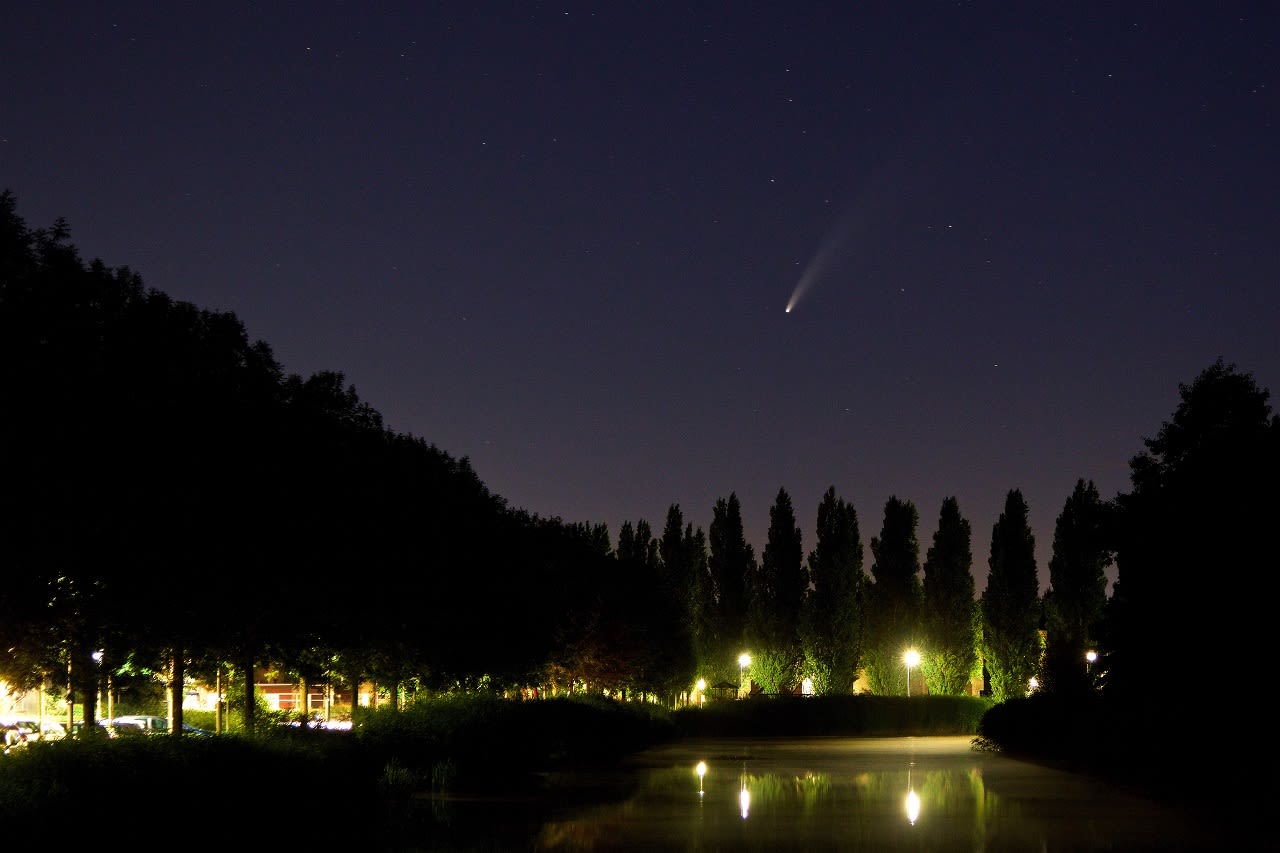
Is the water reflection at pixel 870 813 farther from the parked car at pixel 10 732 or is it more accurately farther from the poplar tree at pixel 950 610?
the poplar tree at pixel 950 610

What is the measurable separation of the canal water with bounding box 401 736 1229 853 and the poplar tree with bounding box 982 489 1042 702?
149ft

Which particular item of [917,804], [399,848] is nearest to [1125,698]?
[917,804]

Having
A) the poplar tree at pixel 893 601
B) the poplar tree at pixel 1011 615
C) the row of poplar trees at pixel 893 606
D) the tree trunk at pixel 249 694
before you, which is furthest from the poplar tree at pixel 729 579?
the tree trunk at pixel 249 694

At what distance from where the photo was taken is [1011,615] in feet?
289

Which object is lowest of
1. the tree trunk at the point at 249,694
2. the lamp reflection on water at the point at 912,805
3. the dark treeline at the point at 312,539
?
the lamp reflection on water at the point at 912,805

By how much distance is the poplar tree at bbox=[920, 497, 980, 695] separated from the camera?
8769 cm

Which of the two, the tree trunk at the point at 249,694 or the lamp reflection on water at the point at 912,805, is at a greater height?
the tree trunk at the point at 249,694

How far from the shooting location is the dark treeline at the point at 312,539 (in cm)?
1995

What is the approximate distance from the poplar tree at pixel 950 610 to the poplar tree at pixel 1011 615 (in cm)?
106

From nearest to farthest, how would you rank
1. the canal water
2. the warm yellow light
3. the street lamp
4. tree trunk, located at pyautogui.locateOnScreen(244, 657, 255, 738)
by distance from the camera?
1. the canal water
2. the warm yellow light
3. tree trunk, located at pyautogui.locateOnScreen(244, 657, 255, 738)
4. the street lamp

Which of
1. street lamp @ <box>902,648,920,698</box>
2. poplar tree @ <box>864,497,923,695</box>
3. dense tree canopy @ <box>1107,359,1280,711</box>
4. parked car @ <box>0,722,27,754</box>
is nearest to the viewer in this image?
dense tree canopy @ <box>1107,359,1280,711</box>

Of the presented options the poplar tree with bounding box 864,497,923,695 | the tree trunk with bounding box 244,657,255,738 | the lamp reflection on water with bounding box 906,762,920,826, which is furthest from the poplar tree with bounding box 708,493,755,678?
the tree trunk with bounding box 244,657,255,738

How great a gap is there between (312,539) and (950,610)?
6735 centimetres

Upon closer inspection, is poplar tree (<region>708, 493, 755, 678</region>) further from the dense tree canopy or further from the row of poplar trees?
the dense tree canopy
